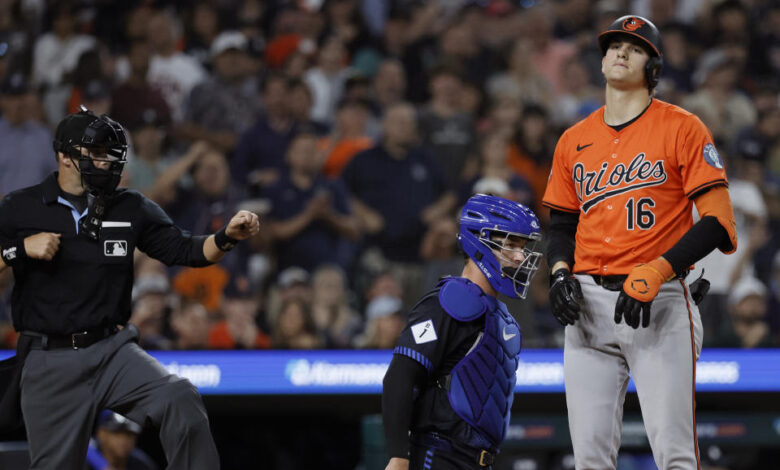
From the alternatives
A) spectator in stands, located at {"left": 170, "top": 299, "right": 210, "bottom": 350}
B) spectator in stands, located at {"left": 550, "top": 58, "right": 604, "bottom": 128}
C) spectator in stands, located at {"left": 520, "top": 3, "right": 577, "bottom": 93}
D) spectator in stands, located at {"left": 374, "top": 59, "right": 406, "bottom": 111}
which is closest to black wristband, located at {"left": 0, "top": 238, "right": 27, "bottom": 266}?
spectator in stands, located at {"left": 170, "top": 299, "right": 210, "bottom": 350}

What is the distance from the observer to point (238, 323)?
770 centimetres

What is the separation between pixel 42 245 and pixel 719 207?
2.42m

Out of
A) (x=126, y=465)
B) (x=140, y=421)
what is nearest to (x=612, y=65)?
(x=140, y=421)

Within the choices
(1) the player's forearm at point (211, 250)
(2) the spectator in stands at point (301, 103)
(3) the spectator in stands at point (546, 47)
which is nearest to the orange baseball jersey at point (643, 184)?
(1) the player's forearm at point (211, 250)

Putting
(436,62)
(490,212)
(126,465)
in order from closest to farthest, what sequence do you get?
(490,212) → (126,465) → (436,62)

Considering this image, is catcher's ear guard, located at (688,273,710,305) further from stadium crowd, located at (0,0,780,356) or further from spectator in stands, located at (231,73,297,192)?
spectator in stands, located at (231,73,297,192)

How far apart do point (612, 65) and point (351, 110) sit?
5.16 metres

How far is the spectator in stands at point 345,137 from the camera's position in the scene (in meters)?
A: 8.41

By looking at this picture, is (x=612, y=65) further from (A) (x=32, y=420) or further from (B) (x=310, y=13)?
(B) (x=310, y=13)

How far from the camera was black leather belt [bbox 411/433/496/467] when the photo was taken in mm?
3443

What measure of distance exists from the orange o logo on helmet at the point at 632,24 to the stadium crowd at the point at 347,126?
398 centimetres

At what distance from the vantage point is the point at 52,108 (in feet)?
27.6

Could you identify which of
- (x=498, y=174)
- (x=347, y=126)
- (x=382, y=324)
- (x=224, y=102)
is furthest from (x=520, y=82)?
(x=382, y=324)

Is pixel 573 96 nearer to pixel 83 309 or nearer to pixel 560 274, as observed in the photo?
pixel 560 274
